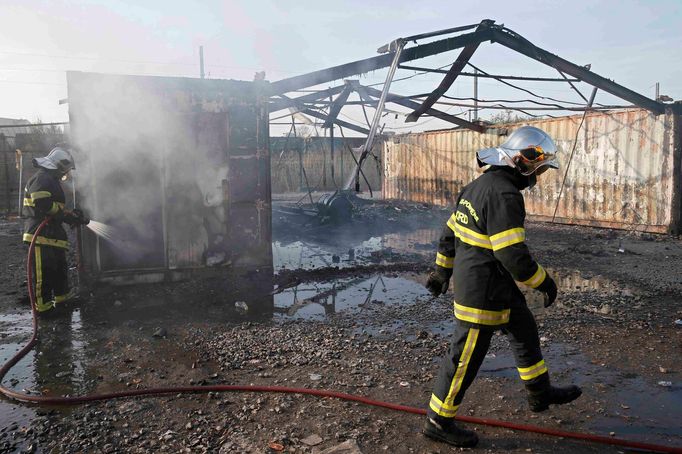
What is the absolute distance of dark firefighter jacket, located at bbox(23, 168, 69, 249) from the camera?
5.28 m

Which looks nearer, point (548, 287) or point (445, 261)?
point (548, 287)

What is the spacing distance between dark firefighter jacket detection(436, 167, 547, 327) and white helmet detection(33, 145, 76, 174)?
4815mm

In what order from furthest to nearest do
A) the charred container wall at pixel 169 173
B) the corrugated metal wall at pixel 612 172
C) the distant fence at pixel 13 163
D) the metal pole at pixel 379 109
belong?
the distant fence at pixel 13 163
the corrugated metal wall at pixel 612 172
the metal pole at pixel 379 109
the charred container wall at pixel 169 173

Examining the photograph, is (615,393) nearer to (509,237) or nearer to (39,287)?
(509,237)

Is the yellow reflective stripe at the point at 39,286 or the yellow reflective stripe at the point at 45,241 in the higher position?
the yellow reflective stripe at the point at 45,241

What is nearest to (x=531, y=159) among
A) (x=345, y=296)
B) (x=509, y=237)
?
(x=509, y=237)

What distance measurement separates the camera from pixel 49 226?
17.7ft

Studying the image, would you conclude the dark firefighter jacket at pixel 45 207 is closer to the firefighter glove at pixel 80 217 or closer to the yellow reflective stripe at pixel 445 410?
the firefighter glove at pixel 80 217

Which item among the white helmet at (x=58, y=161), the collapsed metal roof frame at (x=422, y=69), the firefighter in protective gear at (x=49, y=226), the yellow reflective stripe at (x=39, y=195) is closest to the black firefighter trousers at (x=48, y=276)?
the firefighter in protective gear at (x=49, y=226)

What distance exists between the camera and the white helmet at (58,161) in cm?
536

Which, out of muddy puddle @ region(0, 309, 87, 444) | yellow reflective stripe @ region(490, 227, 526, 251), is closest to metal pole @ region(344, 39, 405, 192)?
muddy puddle @ region(0, 309, 87, 444)

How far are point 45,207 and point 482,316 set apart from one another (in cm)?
498

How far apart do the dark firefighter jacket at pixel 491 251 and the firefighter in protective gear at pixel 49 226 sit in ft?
15.4

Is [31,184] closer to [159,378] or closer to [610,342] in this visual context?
[159,378]
